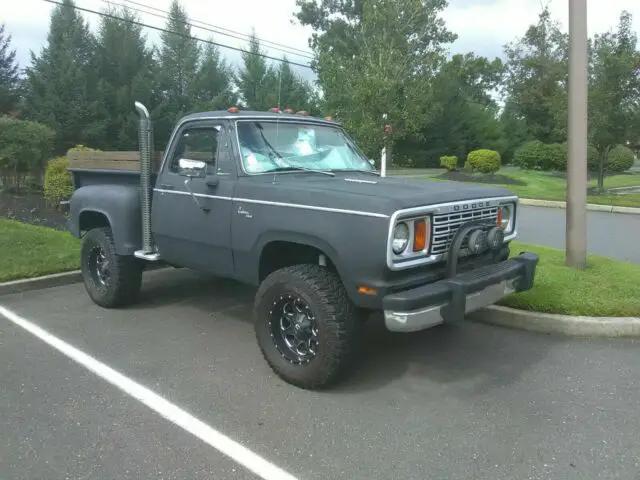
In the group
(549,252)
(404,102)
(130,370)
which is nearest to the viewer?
A: (130,370)

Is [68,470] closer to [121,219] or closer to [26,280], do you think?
[121,219]

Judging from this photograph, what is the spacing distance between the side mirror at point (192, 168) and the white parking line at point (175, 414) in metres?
1.74

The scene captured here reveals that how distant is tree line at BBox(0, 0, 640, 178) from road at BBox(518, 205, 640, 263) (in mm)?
4350

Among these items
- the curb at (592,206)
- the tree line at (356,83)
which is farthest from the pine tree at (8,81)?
the curb at (592,206)

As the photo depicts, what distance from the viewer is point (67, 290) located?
7172mm

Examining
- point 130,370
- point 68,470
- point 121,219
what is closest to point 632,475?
point 68,470

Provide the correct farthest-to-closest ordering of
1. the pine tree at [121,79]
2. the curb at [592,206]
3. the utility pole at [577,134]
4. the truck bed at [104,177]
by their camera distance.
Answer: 1. the pine tree at [121,79]
2. the curb at [592,206]
3. the utility pole at [577,134]
4. the truck bed at [104,177]

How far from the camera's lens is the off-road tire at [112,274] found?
237 inches

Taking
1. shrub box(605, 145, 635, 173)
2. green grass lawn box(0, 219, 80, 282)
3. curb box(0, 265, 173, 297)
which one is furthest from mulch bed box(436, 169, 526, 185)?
curb box(0, 265, 173, 297)

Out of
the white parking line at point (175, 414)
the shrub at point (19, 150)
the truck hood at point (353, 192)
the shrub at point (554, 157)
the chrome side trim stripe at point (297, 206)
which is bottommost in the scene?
the white parking line at point (175, 414)

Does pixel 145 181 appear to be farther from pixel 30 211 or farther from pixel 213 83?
pixel 213 83

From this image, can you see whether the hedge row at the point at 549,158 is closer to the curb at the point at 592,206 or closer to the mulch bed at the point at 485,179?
the mulch bed at the point at 485,179

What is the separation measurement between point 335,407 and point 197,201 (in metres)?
2.20

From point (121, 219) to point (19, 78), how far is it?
112 ft
